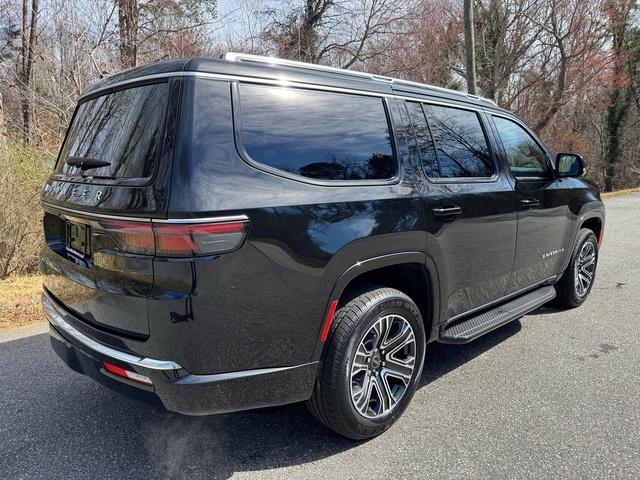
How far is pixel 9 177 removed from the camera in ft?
20.6

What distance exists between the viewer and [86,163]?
2.52 metres

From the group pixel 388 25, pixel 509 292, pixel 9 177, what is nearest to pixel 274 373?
pixel 509 292

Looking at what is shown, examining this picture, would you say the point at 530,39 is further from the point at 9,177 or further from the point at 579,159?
the point at 9,177

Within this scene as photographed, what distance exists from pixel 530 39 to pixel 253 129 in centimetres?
1976

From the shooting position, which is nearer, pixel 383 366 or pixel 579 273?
pixel 383 366

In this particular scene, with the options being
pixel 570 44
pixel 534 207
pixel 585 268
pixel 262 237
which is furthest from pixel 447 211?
pixel 570 44

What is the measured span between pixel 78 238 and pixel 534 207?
332 centimetres

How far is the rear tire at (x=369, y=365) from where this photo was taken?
2479 millimetres

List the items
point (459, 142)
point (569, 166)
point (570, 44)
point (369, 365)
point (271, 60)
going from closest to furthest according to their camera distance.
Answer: point (271, 60), point (369, 365), point (459, 142), point (569, 166), point (570, 44)

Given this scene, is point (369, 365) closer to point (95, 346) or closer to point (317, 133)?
point (317, 133)

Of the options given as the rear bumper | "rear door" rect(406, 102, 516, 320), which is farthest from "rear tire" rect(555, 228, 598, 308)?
the rear bumper

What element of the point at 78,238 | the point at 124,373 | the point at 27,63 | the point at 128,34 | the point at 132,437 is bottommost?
the point at 132,437

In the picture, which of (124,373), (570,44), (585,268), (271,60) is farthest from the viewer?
(570,44)

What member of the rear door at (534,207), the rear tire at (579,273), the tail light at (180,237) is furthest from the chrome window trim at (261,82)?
the rear tire at (579,273)
